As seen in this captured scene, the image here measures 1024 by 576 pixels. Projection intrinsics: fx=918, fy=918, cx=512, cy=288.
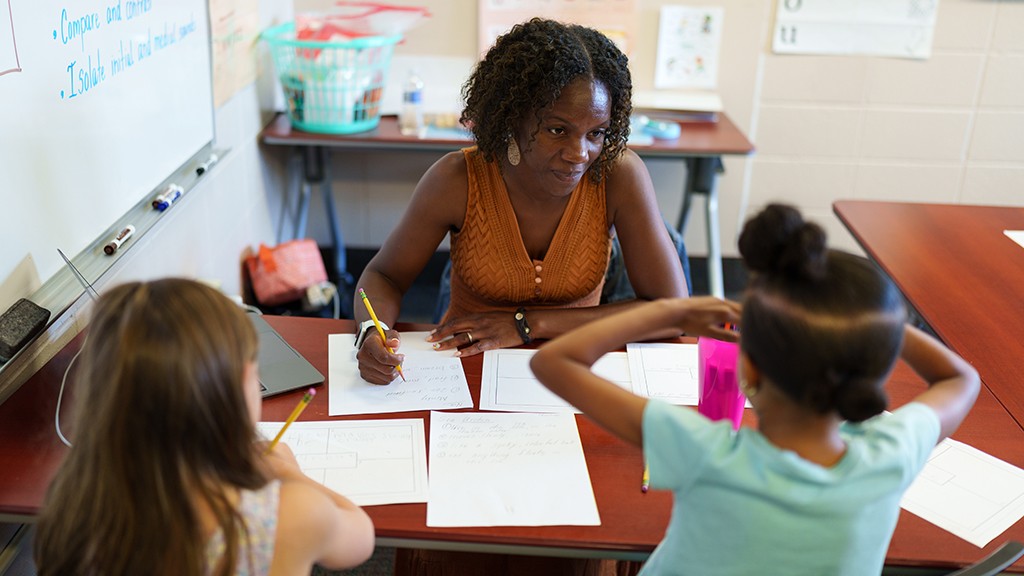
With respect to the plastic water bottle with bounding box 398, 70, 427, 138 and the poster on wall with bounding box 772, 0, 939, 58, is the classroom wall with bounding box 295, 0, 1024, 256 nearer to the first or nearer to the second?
the poster on wall with bounding box 772, 0, 939, 58

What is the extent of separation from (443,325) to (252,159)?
1.49m

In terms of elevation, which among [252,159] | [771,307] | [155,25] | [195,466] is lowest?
[252,159]

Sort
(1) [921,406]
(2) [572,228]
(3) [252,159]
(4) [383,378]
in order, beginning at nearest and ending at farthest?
1. (1) [921,406]
2. (4) [383,378]
3. (2) [572,228]
4. (3) [252,159]

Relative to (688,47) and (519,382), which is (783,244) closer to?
(519,382)

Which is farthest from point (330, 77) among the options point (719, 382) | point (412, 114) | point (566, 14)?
point (719, 382)

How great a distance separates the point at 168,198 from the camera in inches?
76.7

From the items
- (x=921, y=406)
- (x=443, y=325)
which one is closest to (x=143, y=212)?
(x=443, y=325)

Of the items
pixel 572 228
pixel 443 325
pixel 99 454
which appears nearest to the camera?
pixel 99 454

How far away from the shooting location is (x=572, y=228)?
1.85 meters

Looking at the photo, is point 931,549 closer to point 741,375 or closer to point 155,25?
point 741,375

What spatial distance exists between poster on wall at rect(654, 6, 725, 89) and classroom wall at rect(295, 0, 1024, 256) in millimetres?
31

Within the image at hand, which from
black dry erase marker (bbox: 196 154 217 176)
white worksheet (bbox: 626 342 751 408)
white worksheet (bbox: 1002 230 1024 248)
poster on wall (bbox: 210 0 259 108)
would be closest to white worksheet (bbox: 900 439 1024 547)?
white worksheet (bbox: 626 342 751 408)

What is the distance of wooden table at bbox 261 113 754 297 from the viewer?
9.67 ft

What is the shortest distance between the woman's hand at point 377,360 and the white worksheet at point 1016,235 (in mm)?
1550
